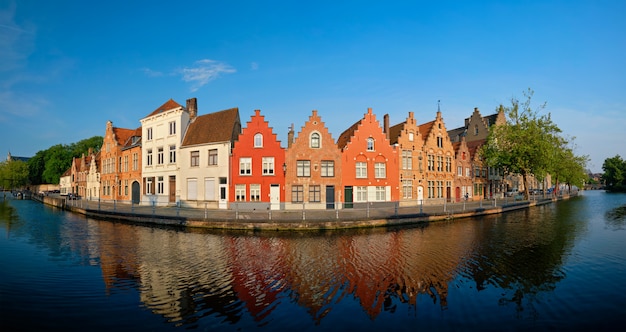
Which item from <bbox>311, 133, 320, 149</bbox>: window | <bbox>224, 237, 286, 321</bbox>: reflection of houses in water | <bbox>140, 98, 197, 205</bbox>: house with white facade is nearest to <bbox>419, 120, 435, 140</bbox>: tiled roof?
<bbox>311, 133, 320, 149</bbox>: window

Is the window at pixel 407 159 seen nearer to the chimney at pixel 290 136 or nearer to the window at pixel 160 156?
the chimney at pixel 290 136

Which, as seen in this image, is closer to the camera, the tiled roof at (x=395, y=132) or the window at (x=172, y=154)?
the window at (x=172, y=154)

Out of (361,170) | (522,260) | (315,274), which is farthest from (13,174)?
(522,260)

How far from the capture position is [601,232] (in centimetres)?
2070

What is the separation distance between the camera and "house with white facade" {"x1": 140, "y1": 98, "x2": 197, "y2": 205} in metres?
36.8

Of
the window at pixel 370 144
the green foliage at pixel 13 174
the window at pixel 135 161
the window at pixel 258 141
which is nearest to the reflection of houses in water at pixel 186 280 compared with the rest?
the window at pixel 258 141

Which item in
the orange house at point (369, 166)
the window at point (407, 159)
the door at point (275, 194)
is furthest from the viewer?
the window at point (407, 159)

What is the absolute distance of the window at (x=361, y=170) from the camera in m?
34.9

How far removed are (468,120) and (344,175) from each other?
40.7 m

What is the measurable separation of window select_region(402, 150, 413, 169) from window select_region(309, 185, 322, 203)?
11319mm

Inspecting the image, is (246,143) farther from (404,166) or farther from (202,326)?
(202,326)

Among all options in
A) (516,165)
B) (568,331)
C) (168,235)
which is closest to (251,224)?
(168,235)

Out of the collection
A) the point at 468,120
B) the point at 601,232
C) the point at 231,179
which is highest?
the point at 468,120

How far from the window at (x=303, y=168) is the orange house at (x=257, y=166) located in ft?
4.84
